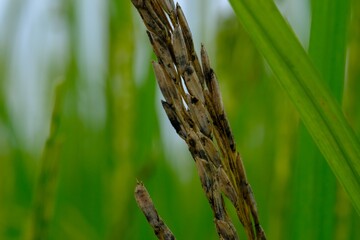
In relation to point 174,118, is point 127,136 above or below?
above

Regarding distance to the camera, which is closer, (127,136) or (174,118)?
(174,118)

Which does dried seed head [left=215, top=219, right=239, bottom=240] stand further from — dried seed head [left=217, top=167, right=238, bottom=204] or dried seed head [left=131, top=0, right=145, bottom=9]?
dried seed head [left=131, top=0, right=145, bottom=9]

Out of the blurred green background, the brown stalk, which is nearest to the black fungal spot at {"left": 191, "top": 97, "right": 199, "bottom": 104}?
the brown stalk

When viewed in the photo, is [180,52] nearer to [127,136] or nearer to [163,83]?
[163,83]

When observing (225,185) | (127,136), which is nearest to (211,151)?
(225,185)

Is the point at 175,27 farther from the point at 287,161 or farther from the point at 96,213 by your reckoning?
the point at 96,213

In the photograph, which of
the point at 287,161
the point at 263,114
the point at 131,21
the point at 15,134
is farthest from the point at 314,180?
the point at 263,114
